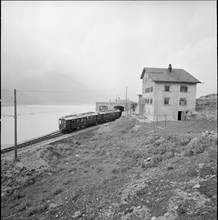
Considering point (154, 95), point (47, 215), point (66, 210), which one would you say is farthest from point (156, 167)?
point (154, 95)

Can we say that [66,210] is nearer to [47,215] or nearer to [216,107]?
[47,215]

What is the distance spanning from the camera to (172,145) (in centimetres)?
1330

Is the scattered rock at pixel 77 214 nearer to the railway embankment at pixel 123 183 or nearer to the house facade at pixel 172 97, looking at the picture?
the railway embankment at pixel 123 183

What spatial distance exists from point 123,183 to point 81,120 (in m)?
21.5

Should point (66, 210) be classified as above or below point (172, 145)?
below

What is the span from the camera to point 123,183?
1005 centimetres

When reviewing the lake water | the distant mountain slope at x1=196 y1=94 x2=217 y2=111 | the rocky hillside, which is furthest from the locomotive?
the rocky hillside

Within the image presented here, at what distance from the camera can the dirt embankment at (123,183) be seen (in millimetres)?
6978

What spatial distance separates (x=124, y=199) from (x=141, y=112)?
101 feet

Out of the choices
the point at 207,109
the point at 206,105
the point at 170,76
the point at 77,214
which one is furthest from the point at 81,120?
the point at 206,105

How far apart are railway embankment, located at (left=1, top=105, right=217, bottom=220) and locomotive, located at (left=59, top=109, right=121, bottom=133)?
9.89 metres

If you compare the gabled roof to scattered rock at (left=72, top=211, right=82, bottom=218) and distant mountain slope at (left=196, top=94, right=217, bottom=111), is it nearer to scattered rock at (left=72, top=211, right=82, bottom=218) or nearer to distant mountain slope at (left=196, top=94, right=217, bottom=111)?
distant mountain slope at (left=196, top=94, right=217, bottom=111)

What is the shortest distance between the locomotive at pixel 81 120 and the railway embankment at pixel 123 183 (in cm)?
989

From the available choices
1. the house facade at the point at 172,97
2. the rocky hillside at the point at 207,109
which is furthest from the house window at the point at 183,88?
the rocky hillside at the point at 207,109
